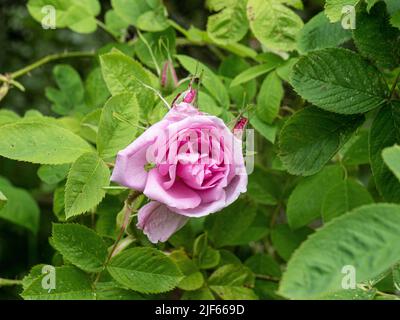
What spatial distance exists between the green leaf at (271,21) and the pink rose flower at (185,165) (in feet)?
0.92

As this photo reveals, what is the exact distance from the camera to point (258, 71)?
976 mm

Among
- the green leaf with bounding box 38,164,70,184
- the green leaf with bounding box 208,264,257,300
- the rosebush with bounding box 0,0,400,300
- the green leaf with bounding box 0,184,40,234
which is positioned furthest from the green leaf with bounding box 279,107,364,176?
the green leaf with bounding box 0,184,40,234

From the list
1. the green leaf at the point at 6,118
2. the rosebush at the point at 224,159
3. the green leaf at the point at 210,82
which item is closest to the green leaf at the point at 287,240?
the rosebush at the point at 224,159

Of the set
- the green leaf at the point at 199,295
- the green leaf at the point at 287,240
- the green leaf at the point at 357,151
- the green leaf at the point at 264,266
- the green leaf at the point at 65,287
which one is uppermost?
the green leaf at the point at 357,151

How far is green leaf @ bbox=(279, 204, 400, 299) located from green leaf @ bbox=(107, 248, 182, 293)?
30 cm

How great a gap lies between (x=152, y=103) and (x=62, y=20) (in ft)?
1.09

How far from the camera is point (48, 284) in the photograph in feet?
2.43

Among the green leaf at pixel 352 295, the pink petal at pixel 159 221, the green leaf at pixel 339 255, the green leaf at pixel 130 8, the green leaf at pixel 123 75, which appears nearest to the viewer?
the green leaf at pixel 339 255

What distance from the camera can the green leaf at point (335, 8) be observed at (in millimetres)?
738

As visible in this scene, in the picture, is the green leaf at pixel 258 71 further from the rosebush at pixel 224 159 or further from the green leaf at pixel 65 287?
the green leaf at pixel 65 287

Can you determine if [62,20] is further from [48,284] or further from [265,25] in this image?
[48,284]

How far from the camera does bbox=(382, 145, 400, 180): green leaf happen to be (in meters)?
0.51

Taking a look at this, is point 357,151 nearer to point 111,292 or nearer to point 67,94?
point 111,292

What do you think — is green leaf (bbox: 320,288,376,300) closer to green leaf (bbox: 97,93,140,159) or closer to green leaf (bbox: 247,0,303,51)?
green leaf (bbox: 97,93,140,159)
